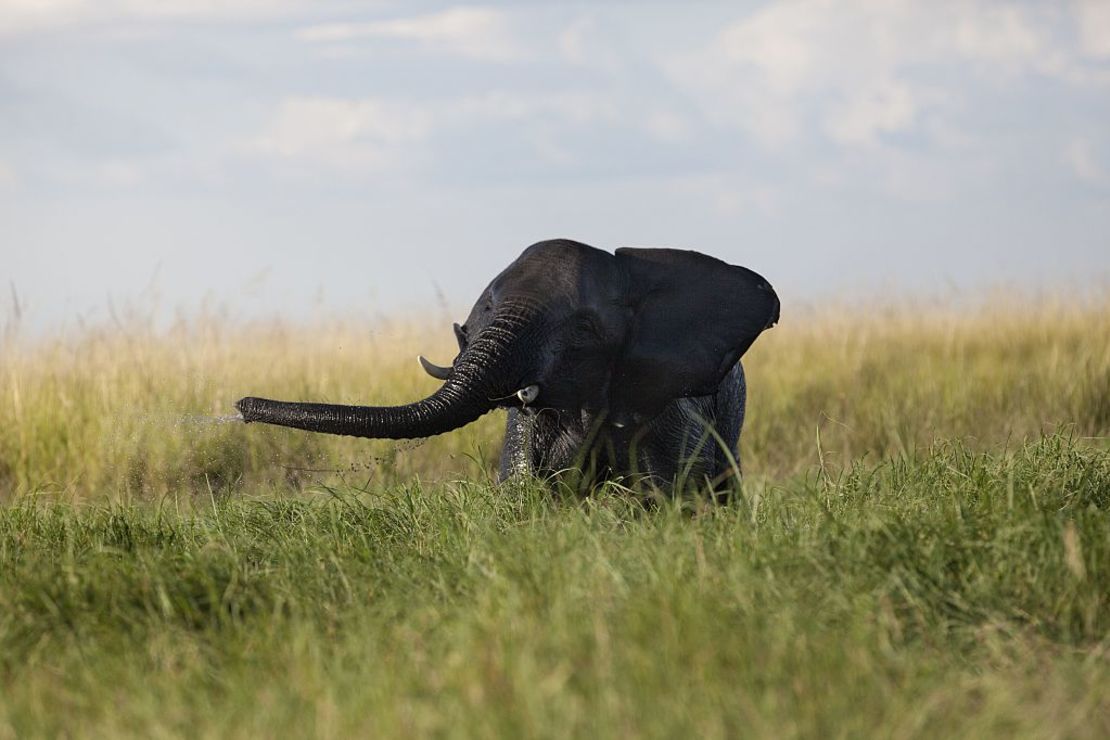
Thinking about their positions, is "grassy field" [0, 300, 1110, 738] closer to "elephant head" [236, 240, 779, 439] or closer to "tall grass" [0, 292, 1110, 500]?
"elephant head" [236, 240, 779, 439]

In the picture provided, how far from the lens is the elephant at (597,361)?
16.9 ft

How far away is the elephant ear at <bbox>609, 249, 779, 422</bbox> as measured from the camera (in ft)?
18.1

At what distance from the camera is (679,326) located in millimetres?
5562

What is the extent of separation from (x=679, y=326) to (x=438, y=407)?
106cm

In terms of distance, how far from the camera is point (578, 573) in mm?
3945

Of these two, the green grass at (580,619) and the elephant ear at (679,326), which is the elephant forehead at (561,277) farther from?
the green grass at (580,619)

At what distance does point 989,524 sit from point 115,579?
2664 mm

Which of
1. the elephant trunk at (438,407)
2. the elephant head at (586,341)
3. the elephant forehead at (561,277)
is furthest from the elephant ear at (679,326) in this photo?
the elephant trunk at (438,407)

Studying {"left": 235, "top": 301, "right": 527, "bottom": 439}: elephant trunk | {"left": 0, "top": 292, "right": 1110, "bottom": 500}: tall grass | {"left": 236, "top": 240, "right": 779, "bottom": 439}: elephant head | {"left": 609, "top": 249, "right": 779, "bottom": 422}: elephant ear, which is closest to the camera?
{"left": 235, "top": 301, "right": 527, "bottom": 439}: elephant trunk

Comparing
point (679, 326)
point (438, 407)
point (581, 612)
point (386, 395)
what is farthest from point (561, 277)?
point (386, 395)

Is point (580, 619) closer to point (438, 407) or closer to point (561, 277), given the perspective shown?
point (438, 407)

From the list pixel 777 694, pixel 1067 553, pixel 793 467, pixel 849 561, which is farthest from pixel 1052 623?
pixel 793 467

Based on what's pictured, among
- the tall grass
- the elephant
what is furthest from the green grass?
the tall grass

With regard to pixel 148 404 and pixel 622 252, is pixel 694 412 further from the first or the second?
pixel 148 404
